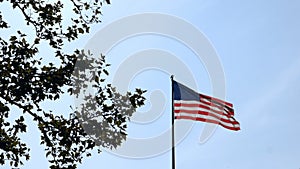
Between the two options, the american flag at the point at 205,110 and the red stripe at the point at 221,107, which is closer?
the american flag at the point at 205,110

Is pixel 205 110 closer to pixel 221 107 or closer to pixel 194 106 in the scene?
pixel 194 106

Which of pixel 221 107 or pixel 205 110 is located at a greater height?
pixel 221 107

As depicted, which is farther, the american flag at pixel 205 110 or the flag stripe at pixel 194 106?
the flag stripe at pixel 194 106

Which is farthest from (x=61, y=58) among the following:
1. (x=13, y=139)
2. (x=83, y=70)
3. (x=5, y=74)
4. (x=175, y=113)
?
(x=175, y=113)

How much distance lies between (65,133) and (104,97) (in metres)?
1.23

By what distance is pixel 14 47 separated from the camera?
36.8 feet

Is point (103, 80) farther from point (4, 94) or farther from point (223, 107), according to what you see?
point (223, 107)

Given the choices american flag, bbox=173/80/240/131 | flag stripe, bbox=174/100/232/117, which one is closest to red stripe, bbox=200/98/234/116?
american flag, bbox=173/80/240/131

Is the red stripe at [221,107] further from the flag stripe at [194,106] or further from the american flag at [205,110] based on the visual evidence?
the flag stripe at [194,106]

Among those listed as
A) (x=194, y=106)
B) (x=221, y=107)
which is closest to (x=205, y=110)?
(x=194, y=106)

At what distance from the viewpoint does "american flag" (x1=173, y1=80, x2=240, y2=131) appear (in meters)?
20.2

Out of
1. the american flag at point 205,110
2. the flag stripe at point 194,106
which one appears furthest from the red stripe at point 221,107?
the flag stripe at point 194,106

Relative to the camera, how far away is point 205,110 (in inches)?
804

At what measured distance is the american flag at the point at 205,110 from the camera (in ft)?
66.1
